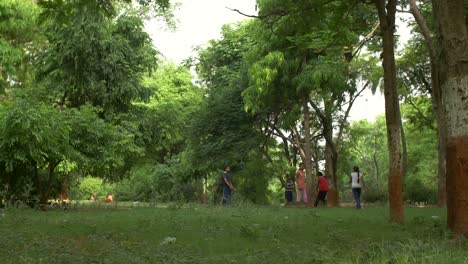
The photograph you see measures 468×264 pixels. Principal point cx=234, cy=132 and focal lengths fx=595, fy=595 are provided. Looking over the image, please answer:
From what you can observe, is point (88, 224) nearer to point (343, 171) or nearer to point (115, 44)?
point (115, 44)

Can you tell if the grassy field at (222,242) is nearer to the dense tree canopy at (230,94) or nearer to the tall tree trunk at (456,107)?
the tall tree trunk at (456,107)

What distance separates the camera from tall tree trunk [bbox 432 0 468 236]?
9.73 m

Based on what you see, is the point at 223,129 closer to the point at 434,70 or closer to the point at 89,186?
the point at 434,70

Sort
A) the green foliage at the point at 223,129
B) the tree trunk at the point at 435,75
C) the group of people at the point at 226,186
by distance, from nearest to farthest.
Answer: the tree trunk at the point at 435,75
the group of people at the point at 226,186
the green foliage at the point at 223,129

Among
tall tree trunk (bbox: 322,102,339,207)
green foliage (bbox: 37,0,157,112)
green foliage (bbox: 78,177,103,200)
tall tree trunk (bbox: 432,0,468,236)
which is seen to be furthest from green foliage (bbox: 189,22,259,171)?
green foliage (bbox: 78,177,103,200)

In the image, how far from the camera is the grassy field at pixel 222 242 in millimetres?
7312

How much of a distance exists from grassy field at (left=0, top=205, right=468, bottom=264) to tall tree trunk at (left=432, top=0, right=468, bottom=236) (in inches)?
23.2

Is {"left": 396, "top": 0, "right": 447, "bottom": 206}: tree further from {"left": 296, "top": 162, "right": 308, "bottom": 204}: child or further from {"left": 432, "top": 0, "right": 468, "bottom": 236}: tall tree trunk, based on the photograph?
{"left": 432, "top": 0, "right": 468, "bottom": 236}: tall tree trunk

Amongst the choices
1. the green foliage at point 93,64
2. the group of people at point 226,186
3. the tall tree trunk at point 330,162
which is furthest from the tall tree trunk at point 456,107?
the green foliage at point 93,64

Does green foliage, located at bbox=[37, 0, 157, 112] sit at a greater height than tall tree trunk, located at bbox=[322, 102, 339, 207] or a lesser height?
greater

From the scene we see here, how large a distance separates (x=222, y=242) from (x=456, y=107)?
14.5ft

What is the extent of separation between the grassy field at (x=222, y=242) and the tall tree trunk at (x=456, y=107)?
589 mm

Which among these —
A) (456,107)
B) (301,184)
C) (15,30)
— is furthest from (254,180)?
(456,107)

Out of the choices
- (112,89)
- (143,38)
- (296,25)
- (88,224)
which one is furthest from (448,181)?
(143,38)
